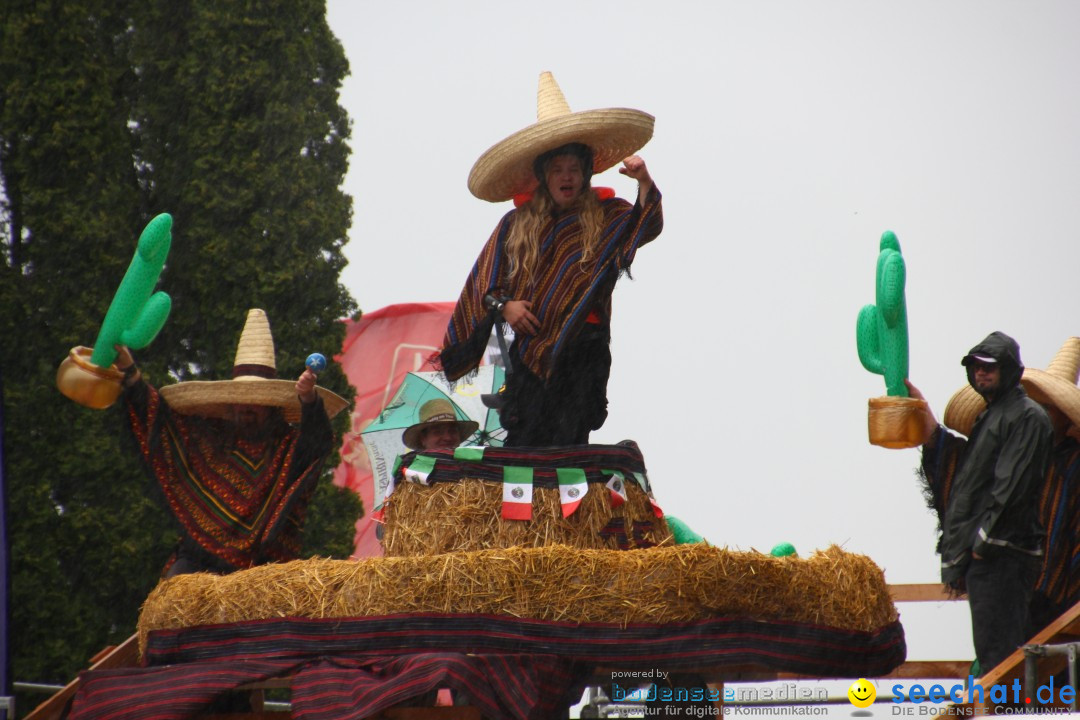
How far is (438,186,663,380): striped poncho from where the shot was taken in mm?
5766

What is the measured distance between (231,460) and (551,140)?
2.11m

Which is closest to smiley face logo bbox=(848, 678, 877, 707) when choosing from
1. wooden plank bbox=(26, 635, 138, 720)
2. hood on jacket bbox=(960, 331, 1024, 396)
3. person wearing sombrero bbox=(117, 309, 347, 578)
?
hood on jacket bbox=(960, 331, 1024, 396)

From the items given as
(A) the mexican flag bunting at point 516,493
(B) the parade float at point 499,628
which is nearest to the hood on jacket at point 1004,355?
(B) the parade float at point 499,628

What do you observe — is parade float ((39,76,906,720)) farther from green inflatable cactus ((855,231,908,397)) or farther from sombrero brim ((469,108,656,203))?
sombrero brim ((469,108,656,203))

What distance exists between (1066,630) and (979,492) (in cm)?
58

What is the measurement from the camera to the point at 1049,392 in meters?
5.73

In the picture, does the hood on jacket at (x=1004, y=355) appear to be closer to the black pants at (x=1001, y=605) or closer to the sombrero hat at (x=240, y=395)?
the black pants at (x=1001, y=605)

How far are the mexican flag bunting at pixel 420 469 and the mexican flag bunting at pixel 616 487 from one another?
683mm

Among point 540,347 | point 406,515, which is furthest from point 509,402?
point 406,515

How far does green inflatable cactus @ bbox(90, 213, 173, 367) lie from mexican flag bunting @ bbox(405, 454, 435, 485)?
1.22 metres

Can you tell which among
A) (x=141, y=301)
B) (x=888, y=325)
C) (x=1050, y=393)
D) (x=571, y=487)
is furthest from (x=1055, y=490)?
(x=141, y=301)

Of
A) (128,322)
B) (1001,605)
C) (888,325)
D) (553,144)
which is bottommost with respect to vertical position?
(1001,605)

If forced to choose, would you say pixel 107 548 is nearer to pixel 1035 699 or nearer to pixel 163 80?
pixel 163 80

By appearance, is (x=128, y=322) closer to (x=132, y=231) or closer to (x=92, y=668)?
(x=92, y=668)
